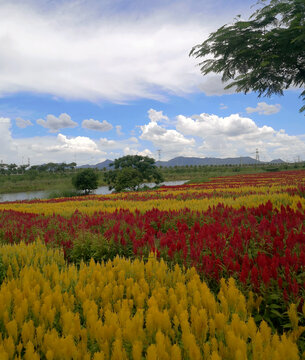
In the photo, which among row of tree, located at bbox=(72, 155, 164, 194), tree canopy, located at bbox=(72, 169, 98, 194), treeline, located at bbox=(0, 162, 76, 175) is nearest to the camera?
row of tree, located at bbox=(72, 155, 164, 194)

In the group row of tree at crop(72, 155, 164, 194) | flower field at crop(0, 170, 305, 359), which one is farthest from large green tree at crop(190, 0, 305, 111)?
row of tree at crop(72, 155, 164, 194)

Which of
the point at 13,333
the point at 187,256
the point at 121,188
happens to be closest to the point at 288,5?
the point at 187,256

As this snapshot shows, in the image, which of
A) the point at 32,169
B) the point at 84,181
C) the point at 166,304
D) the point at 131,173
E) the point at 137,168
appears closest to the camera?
the point at 166,304

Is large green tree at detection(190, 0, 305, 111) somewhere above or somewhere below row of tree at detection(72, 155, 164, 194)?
above

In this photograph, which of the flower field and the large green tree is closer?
the flower field

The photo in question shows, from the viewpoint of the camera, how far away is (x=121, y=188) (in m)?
24.1

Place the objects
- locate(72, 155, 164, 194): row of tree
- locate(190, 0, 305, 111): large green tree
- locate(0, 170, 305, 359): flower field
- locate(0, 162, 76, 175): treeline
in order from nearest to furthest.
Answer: locate(0, 170, 305, 359): flower field
locate(190, 0, 305, 111): large green tree
locate(72, 155, 164, 194): row of tree
locate(0, 162, 76, 175): treeline

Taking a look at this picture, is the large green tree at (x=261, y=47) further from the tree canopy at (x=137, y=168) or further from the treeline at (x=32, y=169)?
the treeline at (x=32, y=169)

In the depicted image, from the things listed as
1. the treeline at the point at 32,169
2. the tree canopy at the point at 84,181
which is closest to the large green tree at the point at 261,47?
the tree canopy at the point at 84,181

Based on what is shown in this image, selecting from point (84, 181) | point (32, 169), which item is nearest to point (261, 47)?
point (84, 181)

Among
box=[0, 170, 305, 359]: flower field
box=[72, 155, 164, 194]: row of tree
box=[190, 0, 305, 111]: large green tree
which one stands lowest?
box=[0, 170, 305, 359]: flower field

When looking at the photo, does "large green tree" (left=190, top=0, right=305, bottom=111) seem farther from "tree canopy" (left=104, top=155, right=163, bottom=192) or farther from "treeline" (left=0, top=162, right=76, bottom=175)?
"treeline" (left=0, top=162, right=76, bottom=175)

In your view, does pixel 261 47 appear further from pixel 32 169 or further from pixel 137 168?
pixel 32 169

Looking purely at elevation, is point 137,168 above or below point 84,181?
above
